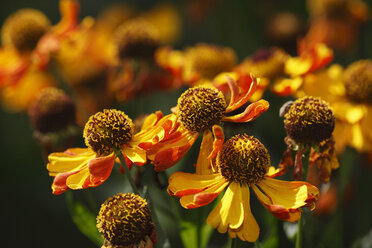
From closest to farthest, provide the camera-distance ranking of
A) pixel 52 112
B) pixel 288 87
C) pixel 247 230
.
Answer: pixel 247 230 → pixel 288 87 → pixel 52 112

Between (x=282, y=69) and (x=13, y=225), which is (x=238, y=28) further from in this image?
(x=13, y=225)

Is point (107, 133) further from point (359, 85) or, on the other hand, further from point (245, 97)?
point (359, 85)

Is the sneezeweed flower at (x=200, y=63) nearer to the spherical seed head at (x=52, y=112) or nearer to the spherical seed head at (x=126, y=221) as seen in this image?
the spherical seed head at (x=52, y=112)

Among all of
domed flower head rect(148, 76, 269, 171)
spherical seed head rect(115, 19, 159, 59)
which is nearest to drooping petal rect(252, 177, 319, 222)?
domed flower head rect(148, 76, 269, 171)

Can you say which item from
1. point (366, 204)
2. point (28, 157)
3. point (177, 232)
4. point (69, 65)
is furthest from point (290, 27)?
point (28, 157)

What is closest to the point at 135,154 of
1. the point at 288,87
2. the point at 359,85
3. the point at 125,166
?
the point at 125,166

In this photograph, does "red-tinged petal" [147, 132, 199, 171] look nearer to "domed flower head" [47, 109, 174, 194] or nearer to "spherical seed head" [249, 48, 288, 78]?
"domed flower head" [47, 109, 174, 194]
